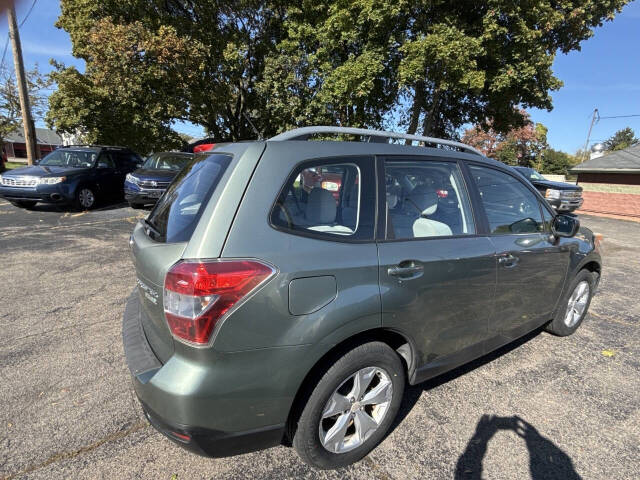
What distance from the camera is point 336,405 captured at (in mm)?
1977

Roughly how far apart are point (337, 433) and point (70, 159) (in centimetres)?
1090

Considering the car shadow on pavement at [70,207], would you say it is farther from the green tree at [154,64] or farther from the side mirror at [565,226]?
the side mirror at [565,226]

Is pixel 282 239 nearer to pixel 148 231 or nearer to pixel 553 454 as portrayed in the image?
pixel 148 231

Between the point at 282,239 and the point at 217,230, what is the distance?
294mm

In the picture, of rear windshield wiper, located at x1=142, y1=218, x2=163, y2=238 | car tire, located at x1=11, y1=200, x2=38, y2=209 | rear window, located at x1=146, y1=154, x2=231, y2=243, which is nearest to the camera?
rear window, located at x1=146, y1=154, x2=231, y2=243

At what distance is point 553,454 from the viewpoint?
224 cm

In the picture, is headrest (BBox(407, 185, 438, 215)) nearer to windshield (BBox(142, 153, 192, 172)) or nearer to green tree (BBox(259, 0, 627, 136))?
windshield (BBox(142, 153, 192, 172))

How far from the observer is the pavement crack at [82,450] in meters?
1.98

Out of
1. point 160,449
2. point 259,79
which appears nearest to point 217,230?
point 160,449

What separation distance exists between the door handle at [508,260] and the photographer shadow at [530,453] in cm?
104

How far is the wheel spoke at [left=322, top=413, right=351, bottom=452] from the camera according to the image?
1.99m

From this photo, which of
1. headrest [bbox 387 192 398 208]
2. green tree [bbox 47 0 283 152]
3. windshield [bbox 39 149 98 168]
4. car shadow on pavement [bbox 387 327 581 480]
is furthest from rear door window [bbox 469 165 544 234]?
green tree [bbox 47 0 283 152]

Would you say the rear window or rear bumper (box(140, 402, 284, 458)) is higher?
the rear window

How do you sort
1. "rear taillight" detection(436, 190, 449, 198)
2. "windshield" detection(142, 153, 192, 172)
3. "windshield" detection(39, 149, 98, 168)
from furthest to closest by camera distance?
"windshield" detection(142, 153, 192, 172)
"windshield" detection(39, 149, 98, 168)
"rear taillight" detection(436, 190, 449, 198)
